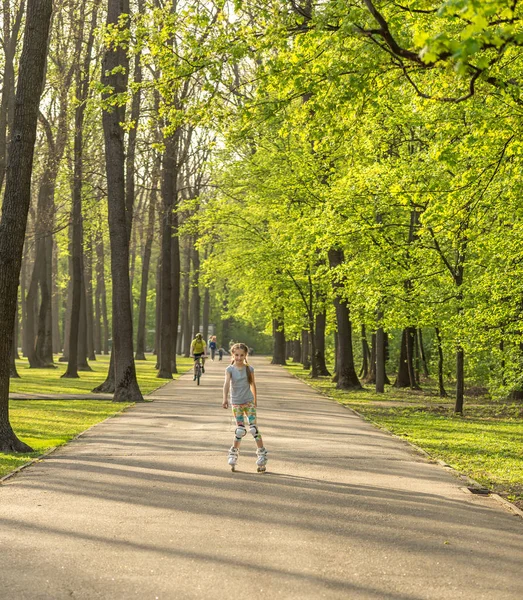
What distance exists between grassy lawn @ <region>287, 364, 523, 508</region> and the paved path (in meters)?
0.75

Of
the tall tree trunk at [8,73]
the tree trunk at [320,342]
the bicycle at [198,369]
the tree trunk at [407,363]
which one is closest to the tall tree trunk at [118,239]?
the tall tree trunk at [8,73]

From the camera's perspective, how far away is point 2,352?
13359 mm

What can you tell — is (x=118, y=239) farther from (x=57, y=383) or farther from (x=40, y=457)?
(x=40, y=457)

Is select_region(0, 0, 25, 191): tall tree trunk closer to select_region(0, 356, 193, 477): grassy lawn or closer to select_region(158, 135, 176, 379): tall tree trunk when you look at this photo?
select_region(0, 356, 193, 477): grassy lawn

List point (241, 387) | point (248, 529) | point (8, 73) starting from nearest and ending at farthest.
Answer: point (248, 529)
point (241, 387)
point (8, 73)

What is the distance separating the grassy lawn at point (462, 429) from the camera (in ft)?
40.8

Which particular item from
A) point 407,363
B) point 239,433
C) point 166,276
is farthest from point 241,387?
point 166,276

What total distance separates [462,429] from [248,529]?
12.3 m

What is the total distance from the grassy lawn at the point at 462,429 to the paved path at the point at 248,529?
29.4 inches

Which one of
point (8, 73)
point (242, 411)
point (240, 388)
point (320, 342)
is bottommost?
point (242, 411)

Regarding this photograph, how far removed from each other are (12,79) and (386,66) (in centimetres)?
2086

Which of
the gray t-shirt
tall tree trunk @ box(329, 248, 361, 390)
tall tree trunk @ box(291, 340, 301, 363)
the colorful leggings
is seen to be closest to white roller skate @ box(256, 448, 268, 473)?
the colorful leggings

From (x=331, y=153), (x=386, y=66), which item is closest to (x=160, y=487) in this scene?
(x=386, y=66)

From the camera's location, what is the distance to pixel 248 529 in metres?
7.76
